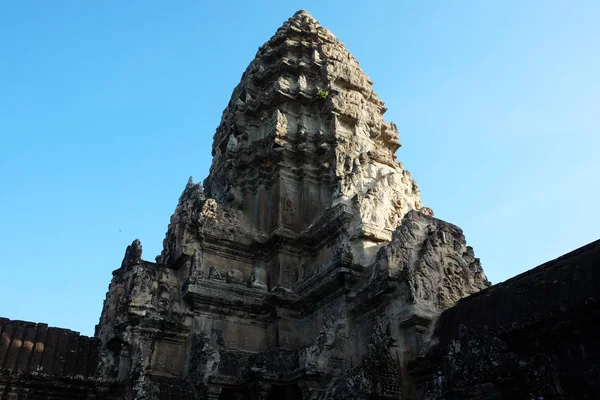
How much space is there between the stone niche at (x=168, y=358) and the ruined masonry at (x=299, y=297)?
0.12 ft

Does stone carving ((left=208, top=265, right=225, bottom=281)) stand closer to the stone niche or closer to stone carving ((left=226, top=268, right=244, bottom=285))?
stone carving ((left=226, top=268, right=244, bottom=285))

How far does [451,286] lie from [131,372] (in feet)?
24.6

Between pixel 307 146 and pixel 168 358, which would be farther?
pixel 307 146

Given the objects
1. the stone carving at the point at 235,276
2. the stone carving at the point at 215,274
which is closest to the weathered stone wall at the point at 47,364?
the stone carving at the point at 215,274

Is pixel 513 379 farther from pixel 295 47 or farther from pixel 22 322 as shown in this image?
pixel 295 47

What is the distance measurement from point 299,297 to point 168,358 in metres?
3.62

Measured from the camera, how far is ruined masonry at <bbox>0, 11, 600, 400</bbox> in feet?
32.5

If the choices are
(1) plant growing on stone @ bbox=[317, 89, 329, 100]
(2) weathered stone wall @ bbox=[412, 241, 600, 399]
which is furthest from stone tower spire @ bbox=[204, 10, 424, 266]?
(2) weathered stone wall @ bbox=[412, 241, 600, 399]

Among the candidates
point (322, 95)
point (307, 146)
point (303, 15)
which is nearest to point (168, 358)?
point (307, 146)

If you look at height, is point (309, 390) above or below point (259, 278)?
below

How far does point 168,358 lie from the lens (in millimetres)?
13047

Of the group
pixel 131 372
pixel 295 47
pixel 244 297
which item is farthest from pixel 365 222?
pixel 295 47

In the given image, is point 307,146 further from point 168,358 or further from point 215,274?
point 168,358

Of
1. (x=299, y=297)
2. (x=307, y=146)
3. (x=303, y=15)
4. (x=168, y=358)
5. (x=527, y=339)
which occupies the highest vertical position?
(x=303, y=15)
